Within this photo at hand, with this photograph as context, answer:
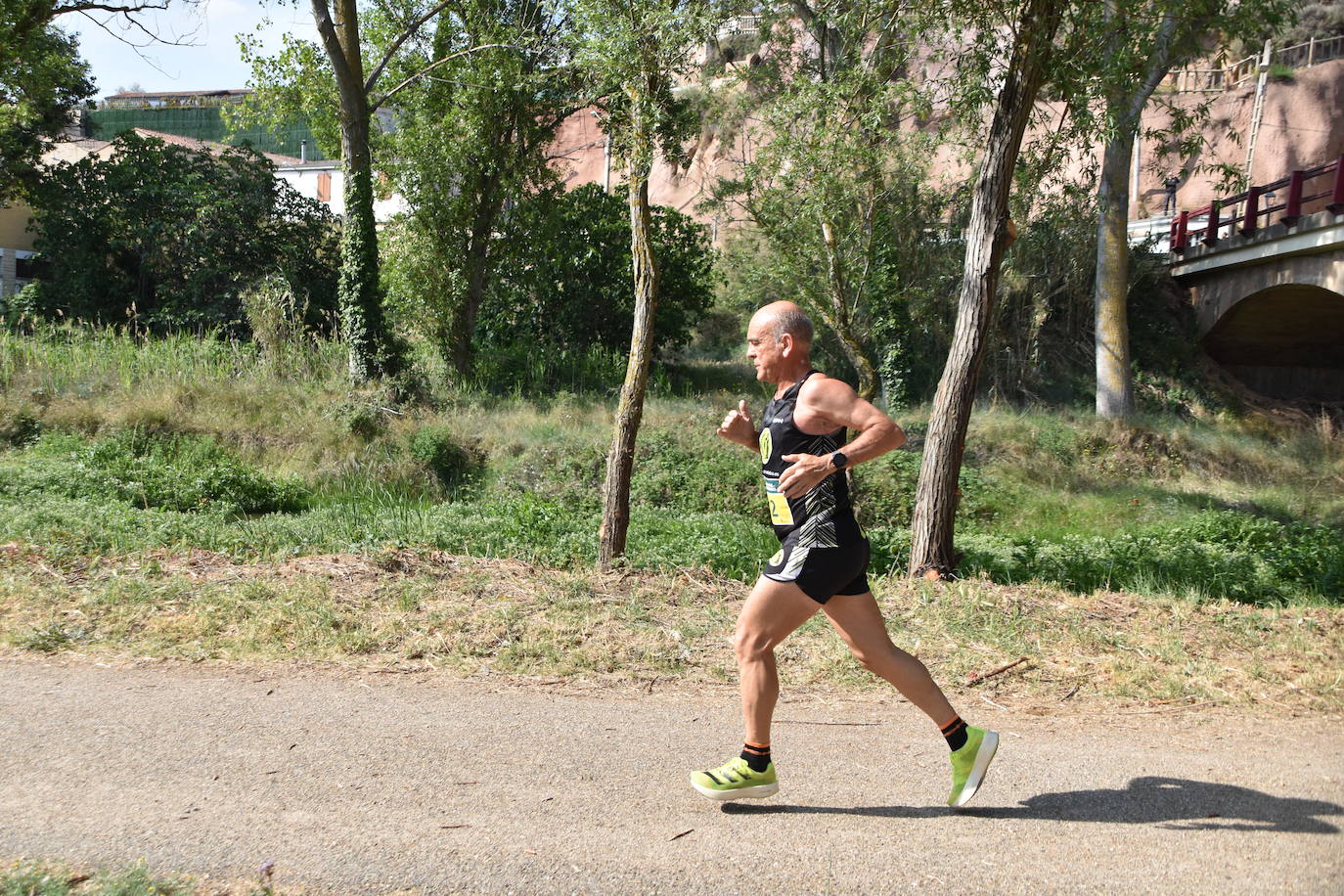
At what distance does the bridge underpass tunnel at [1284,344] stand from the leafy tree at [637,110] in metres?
19.6

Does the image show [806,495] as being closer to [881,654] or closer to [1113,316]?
[881,654]

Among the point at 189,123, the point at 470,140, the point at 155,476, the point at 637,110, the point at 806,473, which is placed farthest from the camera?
the point at 189,123

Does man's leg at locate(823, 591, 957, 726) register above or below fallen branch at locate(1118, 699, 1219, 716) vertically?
above

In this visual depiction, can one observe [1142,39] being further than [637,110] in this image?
Yes

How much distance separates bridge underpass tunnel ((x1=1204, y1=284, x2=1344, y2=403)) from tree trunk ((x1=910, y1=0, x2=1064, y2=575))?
17.7 metres

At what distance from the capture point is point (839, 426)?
3.95 metres

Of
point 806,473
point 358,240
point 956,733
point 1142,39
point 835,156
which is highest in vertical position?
point 1142,39

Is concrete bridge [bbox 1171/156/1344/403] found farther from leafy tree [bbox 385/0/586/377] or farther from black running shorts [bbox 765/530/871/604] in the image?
black running shorts [bbox 765/530/871/604]

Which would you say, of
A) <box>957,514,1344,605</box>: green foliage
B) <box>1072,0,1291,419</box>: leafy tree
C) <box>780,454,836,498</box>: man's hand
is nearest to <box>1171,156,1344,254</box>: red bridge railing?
<box>1072,0,1291,419</box>: leafy tree

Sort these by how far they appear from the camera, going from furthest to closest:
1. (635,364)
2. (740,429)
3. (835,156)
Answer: (835,156)
(635,364)
(740,429)

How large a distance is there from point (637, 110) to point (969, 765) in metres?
6.28

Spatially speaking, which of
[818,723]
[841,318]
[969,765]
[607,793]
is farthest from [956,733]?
[841,318]

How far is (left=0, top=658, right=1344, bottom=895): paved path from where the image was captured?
3.48 metres

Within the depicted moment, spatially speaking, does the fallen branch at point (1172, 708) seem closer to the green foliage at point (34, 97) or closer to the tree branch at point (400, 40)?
the tree branch at point (400, 40)
